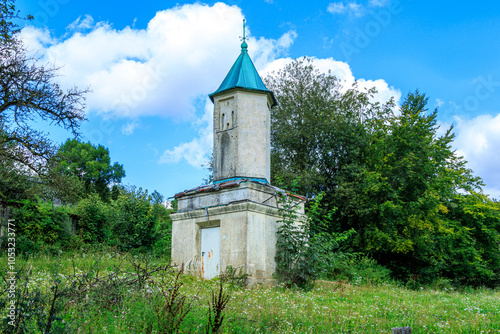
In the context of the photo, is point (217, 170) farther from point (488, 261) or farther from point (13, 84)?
point (488, 261)

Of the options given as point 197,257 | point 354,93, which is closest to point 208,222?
point 197,257

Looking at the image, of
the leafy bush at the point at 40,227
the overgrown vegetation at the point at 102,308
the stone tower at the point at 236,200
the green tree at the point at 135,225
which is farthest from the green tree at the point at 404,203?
the overgrown vegetation at the point at 102,308

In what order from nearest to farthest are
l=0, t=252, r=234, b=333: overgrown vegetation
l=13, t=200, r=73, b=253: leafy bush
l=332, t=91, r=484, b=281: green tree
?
l=0, t=252, r=234, b=333: overgrown vegetation → l=13, t=200, r=73, b=253: leafy bush → l=332, t=91, r=484, b=281: green tree

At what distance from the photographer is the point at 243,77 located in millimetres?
12375

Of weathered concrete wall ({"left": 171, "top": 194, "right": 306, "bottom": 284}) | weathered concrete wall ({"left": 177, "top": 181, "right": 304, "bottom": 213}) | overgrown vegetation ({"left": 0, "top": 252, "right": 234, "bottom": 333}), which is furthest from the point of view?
weathered concrete wall ({"left": 177, "top": 181, "right": 304, "bottom": 213})

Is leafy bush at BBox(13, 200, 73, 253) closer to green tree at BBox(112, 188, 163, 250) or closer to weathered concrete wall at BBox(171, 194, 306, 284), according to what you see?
green tree at BBox(112, 188, 163, 250)

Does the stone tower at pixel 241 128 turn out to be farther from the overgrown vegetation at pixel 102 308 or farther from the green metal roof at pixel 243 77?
the overgrown vegetation at pixel 102 308

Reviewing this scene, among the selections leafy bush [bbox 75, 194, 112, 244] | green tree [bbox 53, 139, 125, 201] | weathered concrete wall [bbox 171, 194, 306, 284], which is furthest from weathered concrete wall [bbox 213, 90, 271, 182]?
green tree [bbox 53, 139, 125, 201]

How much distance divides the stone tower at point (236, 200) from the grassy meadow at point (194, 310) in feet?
4.38

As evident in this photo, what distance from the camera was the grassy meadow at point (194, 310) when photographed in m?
4.86

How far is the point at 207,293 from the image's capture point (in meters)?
A: 8.36

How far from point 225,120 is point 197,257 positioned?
4121 millimetres

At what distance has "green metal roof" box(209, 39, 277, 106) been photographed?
12148 mm

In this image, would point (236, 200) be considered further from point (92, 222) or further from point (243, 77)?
Result: point (92, 222)
